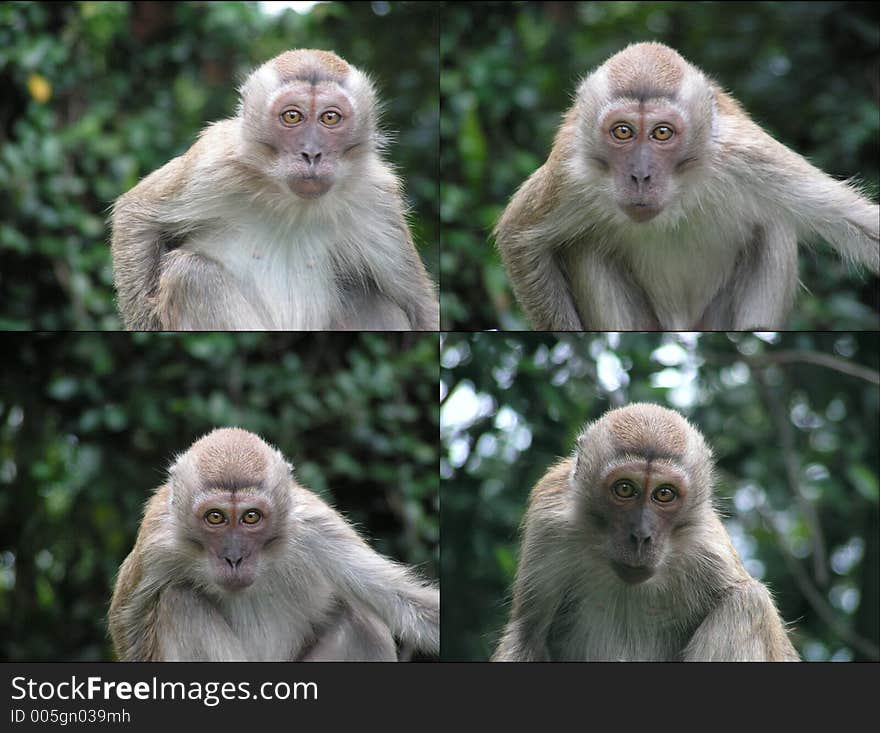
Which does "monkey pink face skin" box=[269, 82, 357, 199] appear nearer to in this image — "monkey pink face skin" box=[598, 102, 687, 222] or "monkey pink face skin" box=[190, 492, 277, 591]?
"monkey pink face skin" box=[598, 102, 687, 222]

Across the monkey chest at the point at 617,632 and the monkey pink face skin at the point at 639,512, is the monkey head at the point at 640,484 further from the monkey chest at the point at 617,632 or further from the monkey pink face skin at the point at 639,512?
the monkey chest at the point at 617,632

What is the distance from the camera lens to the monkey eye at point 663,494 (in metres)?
3.93

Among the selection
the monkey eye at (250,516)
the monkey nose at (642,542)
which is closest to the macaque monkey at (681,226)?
the monkey nose at (642,542)

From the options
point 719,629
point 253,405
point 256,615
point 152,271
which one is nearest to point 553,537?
point 719,629

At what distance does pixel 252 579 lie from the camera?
156 inches

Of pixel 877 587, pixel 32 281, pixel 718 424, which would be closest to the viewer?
pixel 718 424

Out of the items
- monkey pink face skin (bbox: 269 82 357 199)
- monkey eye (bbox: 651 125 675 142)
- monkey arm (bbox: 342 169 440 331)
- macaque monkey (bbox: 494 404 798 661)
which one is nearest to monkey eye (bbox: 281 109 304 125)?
monkey pink face skin (bbox: 269 82 357 199)

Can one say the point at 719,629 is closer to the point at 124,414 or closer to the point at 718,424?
the point at 718,424

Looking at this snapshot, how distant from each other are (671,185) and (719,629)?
158 centimetres

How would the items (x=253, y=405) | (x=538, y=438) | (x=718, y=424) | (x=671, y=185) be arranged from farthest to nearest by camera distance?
1. (x=718, y=424)
2. (x=253, y=405)
3. (x=538, y=438)
4. (x=671, y=185)

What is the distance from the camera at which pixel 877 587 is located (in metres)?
7.56

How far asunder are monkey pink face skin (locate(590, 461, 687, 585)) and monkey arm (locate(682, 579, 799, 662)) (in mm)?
400

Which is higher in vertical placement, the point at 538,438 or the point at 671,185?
the point at 671,185

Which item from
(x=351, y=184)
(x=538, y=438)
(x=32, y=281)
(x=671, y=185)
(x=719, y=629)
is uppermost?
(x=32, y=281)
